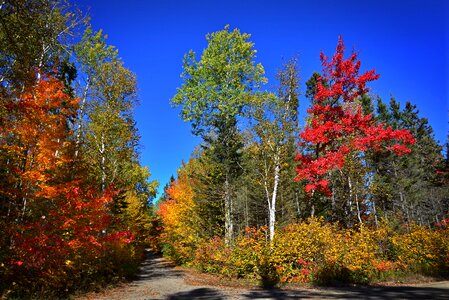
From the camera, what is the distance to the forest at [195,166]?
9.69 m

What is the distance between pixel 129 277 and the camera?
17531mm

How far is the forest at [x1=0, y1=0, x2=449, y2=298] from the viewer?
9688 mm

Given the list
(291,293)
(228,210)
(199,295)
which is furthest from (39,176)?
(228,210)

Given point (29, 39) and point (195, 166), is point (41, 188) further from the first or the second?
point (195, 166)

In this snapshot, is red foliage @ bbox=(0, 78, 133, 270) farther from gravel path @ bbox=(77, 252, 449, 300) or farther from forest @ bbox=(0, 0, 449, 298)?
gravel path @ bbox=(77, 252, 449, 300)

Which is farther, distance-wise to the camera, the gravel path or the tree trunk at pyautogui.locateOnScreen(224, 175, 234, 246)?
the tree trunk at pyautogui.locateOnScreen(224, 175, 234, 246)

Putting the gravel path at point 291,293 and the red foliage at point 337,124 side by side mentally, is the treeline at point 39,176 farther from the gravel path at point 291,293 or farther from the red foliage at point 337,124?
the red foliage at point 337,124

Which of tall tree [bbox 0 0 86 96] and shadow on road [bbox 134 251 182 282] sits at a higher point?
tall tree [bbox 0 0 86 96]

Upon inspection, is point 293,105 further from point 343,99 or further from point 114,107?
point 114,107

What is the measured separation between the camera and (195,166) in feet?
80.2

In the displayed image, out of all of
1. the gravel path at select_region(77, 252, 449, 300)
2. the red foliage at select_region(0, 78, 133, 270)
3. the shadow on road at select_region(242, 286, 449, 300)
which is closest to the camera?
the red foliage at select_region(0, 78, 133, 270)

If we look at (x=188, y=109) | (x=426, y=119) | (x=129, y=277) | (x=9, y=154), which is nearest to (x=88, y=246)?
(x=9, y=154)

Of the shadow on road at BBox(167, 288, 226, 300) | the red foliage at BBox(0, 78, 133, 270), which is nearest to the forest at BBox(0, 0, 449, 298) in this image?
the red foliage at BBox(0, 78, 133, 270)

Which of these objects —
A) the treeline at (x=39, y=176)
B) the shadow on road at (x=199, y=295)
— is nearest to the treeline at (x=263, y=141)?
the shadow on road at (x=199, y=295)
